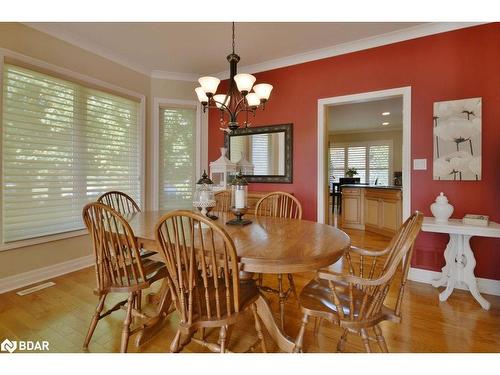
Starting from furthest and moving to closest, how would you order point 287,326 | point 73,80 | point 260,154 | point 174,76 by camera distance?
1. point 174,76
2. point 260,154
3. point 73,80
4. point 287,326

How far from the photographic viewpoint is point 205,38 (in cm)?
293

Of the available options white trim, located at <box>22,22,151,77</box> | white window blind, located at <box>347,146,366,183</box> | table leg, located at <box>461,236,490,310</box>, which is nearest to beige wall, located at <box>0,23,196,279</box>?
white trim, located at <box>22,22,151,77</box>

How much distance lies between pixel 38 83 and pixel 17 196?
115 centimetres

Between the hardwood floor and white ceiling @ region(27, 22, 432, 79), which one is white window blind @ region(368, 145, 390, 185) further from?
the hardwood floor

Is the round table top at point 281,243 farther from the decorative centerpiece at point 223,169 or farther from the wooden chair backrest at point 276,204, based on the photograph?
the decorative centerpiece at point 223,169

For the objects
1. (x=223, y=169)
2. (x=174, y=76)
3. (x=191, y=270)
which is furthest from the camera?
(x=174, y=76)

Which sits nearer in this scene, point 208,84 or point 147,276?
point 147,276

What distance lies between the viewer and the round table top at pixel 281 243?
3.74 ft

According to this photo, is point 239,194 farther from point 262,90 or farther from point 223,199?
point 223,199

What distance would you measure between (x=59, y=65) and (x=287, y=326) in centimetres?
335

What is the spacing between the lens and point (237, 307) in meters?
1.19

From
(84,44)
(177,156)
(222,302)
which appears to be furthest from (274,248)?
(84,44)

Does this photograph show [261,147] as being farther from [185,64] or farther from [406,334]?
[406,334]
